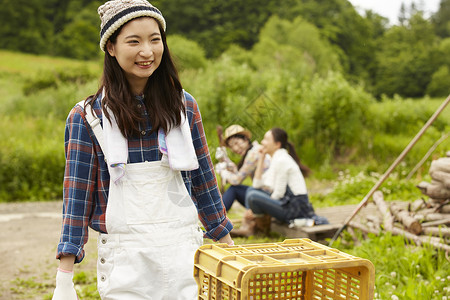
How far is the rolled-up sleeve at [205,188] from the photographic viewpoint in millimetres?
2217

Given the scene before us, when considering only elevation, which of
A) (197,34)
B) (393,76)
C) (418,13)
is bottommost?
(393,76)

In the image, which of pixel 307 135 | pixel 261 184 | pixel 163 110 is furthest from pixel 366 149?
pixel 163 110

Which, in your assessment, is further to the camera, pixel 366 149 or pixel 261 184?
pixel 366 149

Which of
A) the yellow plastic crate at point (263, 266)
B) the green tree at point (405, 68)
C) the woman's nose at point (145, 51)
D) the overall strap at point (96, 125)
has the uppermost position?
the green tree at point (405, 68)

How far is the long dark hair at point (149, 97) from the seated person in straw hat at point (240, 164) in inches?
160

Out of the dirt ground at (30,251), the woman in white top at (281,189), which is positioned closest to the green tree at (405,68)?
the dirt ground at (30,251)

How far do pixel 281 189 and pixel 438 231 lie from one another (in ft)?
5.38

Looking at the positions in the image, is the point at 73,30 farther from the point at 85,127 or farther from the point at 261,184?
the point at 85,127

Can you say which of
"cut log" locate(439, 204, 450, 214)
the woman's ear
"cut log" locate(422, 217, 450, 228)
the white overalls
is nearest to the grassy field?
"cut log" locate(422, 217, 450, 228)

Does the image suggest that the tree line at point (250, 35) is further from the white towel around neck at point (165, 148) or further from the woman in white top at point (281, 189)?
the white towel around neck at point (165, 148)

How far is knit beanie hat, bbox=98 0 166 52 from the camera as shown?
198 centimetres

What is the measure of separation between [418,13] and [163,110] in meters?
57.7

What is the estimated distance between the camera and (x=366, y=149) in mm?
12484

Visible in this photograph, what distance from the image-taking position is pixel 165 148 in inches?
80.1
